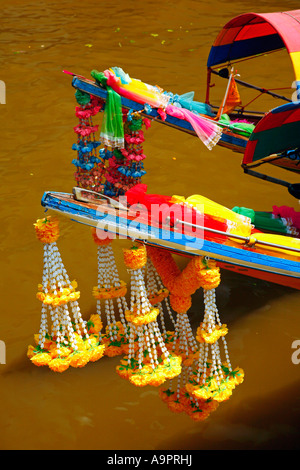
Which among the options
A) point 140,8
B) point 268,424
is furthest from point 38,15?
point 268,424

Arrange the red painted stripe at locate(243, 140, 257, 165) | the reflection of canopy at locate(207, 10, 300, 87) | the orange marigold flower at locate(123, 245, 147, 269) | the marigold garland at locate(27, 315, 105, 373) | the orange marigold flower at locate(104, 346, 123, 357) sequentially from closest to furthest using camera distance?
the orange marigold flower at locate(123, 245, 147, 269) → the marigold garland at locate(27, 315, 105, 373) → the red painted stripe at locate(243, 140, 257, 165) → the orange marigold flower at locate(104, 346, 123, 357) → the reflection of canopy at locate(207, 10, 300, 87)

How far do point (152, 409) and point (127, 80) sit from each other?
6.72 feet

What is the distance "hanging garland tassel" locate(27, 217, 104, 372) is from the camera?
2994 millimetres

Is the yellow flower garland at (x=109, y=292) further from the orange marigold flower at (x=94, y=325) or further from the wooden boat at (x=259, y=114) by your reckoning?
the wooden boat at (x=259, y=114)

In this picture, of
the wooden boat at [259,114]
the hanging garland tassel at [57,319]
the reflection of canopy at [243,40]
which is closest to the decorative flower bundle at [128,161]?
the wooden boat at [259,114]

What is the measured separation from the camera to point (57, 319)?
3.17 meters

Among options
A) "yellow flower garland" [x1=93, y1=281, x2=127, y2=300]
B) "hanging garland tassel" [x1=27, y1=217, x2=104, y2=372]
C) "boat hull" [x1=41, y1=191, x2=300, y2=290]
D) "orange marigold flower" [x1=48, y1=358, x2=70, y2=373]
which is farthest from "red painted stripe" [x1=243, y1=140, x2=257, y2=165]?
"orange marigold flower" [x1=48, y1=358, x2=70, y2=373]

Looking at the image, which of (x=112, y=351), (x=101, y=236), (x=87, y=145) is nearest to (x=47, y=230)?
(x=101, y=236)

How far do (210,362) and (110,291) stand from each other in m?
0.73

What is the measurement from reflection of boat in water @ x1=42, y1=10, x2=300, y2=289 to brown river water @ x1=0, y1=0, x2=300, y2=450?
96 centimetres

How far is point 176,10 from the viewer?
36.7 ft

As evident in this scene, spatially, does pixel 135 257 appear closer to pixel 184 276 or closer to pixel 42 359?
pixel 184 276

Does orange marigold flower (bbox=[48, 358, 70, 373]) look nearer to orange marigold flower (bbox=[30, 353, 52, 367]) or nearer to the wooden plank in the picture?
orange marigold flower (bbox=[30, 353, 52, 367])

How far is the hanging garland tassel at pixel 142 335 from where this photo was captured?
9.82ft
